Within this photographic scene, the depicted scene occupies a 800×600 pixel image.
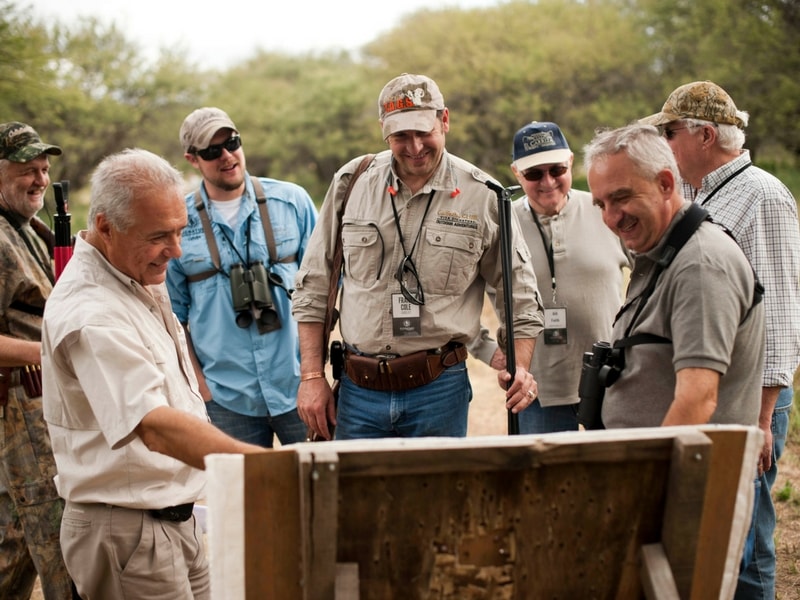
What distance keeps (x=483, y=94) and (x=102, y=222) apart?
30758 millimetres

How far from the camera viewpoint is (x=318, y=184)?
4022 cm

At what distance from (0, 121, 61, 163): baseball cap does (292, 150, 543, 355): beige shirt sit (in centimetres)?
145

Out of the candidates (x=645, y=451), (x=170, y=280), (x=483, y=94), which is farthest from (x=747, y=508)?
(x=483, y=94)

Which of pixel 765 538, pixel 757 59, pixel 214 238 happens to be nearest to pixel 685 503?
pixel 765 538

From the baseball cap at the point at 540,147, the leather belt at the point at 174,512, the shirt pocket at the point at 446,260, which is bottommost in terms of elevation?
the leather belt at the point at 174,512

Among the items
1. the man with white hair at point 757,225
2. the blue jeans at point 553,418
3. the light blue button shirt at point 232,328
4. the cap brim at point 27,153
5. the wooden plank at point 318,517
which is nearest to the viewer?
the wooden plank at point 318,517

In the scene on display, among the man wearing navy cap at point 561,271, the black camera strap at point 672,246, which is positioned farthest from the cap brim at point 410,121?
the black camera strap at point 672,246

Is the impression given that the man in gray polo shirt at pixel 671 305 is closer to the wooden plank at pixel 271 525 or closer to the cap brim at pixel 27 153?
the wooden plank at pixel 271 525

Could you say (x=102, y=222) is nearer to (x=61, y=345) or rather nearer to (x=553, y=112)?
(x=61, y=345)

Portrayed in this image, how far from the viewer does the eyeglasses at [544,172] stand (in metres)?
4.04

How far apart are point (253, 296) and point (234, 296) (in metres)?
0.09

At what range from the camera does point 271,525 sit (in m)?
1.85

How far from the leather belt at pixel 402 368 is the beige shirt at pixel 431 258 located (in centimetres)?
4

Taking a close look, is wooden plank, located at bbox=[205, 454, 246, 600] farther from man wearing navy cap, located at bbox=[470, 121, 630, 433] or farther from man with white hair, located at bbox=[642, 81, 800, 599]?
man wearing navy cap, located at bbox=[470, 121, 630, 433]
